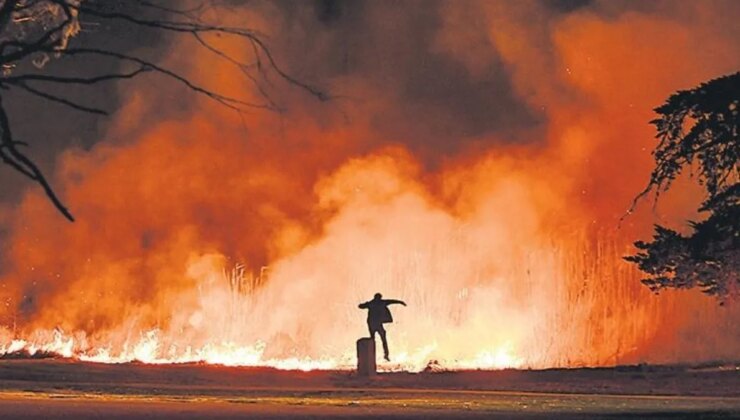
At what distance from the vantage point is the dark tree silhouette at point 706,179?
75.6 feet

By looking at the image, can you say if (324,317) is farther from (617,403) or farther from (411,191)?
(617,403)

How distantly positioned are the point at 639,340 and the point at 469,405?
65.1ft

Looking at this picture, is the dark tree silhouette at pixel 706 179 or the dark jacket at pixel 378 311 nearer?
the dark tree silhouette at pixel 706 179

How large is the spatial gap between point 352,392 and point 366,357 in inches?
168

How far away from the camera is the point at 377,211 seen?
46.0m

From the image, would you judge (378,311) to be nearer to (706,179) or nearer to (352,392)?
(352,392)

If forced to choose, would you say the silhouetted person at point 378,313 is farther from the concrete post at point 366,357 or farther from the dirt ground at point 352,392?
the concrete post at point 366,357

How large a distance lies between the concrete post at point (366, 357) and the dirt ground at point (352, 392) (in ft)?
1.01

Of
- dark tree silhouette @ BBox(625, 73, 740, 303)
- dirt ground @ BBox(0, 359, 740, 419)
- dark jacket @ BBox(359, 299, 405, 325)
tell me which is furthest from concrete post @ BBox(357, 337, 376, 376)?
dark tree silhouette @ BBox(625, 73, 740, 303)

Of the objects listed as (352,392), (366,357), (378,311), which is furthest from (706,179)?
(378,311)

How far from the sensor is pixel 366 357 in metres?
29.2

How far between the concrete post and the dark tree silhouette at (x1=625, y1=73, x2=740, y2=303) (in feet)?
18.3

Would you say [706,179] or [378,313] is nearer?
[706,179]

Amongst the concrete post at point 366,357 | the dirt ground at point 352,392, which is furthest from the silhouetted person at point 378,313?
the concrete post at point 366,357
